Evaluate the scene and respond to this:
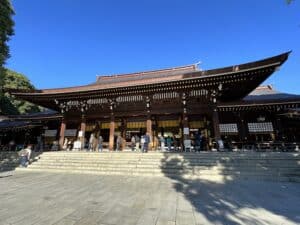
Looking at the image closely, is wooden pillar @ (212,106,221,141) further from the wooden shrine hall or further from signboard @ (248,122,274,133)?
signboard @ (248,122,274,133)

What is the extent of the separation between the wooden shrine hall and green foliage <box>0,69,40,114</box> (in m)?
16.2

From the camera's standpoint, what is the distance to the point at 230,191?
19.7 feet

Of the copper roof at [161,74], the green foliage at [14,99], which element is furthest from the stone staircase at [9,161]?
the green foliage at [14,99]

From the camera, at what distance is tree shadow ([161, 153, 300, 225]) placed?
161 inches

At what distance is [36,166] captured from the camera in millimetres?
10688

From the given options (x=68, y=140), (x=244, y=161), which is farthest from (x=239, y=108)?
(x=68, y=140)

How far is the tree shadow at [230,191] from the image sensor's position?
409 cm

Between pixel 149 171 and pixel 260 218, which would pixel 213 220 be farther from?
pixel 149 171

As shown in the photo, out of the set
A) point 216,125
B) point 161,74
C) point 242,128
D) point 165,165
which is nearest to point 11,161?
point 165,165

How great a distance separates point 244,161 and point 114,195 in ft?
20.7

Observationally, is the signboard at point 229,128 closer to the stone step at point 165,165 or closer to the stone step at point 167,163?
the stone step at point 167,163

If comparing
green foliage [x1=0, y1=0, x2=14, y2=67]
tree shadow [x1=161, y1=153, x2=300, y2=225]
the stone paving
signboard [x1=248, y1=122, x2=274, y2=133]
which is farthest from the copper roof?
the stone paving

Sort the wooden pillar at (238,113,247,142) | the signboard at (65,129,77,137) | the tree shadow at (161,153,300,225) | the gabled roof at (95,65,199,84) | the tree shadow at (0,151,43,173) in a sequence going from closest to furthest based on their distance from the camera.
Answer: the tree shadow at (161,153,300,225) → the tree shadow at (0,151,43,173) → the wooden pillar at (238,113,247,142) → the signboard at (65,129,77,137) → the gabled roof at (95,65,199,84)

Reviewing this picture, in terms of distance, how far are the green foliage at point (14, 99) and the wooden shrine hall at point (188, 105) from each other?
16235 mm
